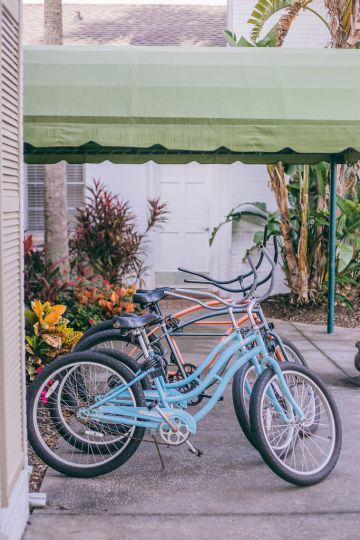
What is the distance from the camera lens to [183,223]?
12.1 m

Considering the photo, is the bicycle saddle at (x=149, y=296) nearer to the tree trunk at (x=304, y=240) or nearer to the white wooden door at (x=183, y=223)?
the tree trunk at (x=304, y=240)

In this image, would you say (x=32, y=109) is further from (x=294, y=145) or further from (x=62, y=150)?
(x=294, y=145)

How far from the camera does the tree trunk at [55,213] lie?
28.1 ft

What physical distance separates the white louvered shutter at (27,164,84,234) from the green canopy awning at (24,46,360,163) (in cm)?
479

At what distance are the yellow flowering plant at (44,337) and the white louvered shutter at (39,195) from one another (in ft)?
18.2

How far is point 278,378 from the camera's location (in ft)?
14.6

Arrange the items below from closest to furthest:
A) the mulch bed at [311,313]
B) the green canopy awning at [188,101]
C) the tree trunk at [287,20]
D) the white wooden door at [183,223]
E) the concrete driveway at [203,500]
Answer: the concrete driveway at [203,500] < the green canopy awning at [188,101] < the tree trunk at [287,20] < the mulch bed at [311,313] < the white wooden door at [183,223]

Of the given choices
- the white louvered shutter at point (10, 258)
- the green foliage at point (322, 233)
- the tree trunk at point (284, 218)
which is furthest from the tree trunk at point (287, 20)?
the white louvered shutter at point (10, 258)

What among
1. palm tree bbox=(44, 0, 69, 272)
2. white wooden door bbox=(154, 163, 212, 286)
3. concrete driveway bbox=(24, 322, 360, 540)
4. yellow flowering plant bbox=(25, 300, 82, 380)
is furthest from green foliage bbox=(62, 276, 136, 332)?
white wooden door bbox=(154, 163, 212, 286)

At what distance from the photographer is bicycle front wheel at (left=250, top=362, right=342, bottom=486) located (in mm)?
4328

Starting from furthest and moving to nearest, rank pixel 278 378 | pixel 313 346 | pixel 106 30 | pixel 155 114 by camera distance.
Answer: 1. pixel 106 30
2. pixel 313 346
3. pixel 155 114
4. pixel 278 378

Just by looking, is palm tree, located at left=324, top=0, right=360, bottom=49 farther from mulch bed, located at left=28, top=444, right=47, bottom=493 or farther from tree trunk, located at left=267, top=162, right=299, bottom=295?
mulch bed, located at left=28, top=444, right=47, bottom=493

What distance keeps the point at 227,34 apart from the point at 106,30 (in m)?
4.38

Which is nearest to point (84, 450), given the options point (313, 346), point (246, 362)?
point (246, 362)
